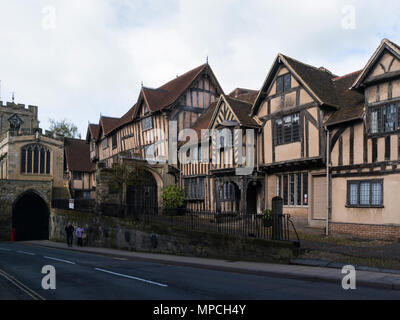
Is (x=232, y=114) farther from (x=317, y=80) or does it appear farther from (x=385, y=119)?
(x=385, y=119)

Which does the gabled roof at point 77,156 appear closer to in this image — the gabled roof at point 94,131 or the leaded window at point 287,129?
the gabled roof at point 94,131

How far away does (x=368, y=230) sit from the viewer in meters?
Answer: 17.3

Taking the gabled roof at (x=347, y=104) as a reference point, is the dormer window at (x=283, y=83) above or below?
above

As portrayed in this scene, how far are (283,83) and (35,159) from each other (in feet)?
119

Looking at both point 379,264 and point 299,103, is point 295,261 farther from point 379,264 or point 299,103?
point 299,103

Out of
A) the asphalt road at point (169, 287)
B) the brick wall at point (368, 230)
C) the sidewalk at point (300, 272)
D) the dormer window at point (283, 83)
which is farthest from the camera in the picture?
the dormer window at point (283, 83)

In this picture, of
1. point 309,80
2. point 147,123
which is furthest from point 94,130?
point 309,80

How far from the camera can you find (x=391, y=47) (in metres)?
16.6

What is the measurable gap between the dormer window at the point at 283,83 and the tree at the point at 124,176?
37.1 feet

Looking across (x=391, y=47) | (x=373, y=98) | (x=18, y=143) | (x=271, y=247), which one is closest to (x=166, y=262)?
(x=271, y=247)

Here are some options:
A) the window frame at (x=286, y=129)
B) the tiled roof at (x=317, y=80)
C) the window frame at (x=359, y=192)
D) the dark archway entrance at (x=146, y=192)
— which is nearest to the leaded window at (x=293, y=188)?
the window frame at (x=286, y=129)

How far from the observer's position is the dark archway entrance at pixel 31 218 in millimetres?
46562

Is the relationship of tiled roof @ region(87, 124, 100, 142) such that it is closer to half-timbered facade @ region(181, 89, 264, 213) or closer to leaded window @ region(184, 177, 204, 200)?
half-timbered facade @ region(181, 89, 264, 213)

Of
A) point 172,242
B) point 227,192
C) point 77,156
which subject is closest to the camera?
point 172,242
